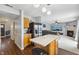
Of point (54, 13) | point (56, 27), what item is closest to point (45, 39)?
point (56, 27)

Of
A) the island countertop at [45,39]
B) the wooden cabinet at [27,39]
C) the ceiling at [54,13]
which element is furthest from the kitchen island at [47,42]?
the ceiling at [54,13]

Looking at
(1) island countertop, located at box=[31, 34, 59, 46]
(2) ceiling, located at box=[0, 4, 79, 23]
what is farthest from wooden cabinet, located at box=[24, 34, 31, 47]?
(2) ceiling, located at box=[0, 4, 79, 23]

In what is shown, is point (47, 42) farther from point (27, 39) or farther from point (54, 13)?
point (54, 13)

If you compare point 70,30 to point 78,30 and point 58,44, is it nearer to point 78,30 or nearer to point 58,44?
point 78,30

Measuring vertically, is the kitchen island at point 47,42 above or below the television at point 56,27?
below

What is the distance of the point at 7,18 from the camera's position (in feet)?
5.45

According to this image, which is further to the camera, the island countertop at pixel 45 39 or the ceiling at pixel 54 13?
the island countertop at pixel 45 39

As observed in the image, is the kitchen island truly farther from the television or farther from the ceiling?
the ceiling

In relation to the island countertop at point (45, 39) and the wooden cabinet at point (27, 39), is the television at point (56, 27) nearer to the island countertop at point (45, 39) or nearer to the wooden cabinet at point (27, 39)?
the island countertop at point (45, 39)

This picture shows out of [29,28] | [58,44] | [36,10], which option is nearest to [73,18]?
[58,44]

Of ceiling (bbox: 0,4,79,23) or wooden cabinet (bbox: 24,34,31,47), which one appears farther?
wooden cabinet (bbox: 24,34,31,47)

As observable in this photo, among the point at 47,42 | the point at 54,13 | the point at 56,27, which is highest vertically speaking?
the point at 54,13

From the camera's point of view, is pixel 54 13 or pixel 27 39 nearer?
pixel 54 13
